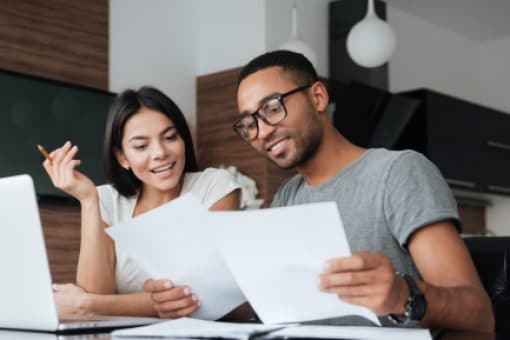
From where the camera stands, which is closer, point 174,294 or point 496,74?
point 174,294

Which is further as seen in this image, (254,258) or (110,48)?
(110,48)

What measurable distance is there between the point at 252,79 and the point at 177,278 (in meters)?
0.44

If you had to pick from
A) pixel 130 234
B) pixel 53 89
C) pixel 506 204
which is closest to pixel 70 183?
pixel 130 234

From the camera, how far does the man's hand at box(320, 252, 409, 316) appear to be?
906 mm

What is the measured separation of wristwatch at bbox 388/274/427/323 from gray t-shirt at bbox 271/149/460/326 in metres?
0.21

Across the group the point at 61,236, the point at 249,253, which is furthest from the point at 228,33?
the point at 249,253

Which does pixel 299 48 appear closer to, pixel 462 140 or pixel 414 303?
pixel 462 140

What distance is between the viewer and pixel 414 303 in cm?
99

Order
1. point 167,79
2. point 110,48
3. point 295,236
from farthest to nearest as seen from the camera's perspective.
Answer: point 167,79 → point 110,48 → point 295,236

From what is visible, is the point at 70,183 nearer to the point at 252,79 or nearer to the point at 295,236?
the point at 252,79

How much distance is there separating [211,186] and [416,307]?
94cm

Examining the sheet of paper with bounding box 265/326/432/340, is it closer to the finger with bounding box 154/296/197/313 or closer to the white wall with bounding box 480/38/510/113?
the finger with bounding box 154/296/197/313

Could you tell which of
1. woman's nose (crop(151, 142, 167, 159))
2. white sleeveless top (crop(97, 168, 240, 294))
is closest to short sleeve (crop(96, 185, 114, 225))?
white sleeveless top (crop(97, 168, 240, 294))

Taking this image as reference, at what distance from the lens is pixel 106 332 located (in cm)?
113
